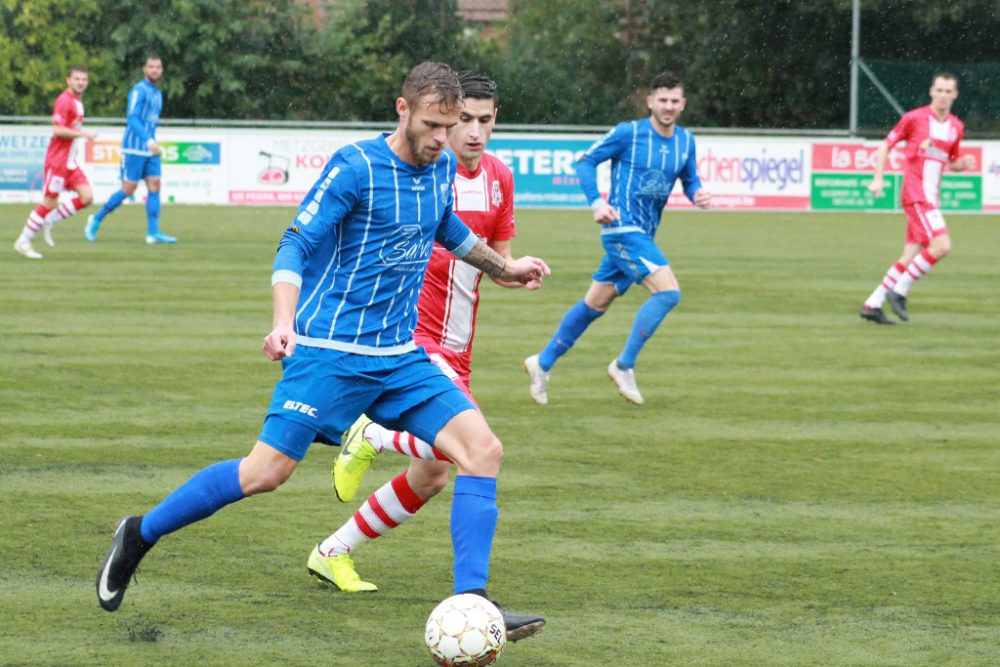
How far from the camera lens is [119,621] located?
5.39 meters

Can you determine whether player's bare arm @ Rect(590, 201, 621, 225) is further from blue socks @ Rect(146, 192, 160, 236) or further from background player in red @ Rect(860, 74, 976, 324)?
blue socks @ Rect(146, 192, 160, 236)

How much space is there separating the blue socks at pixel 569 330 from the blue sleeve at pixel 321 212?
17.6ft

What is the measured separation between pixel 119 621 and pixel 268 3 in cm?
3925

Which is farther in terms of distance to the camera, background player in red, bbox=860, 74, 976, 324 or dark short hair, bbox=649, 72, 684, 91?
background player in red, bbox=860, 74, 976, 324

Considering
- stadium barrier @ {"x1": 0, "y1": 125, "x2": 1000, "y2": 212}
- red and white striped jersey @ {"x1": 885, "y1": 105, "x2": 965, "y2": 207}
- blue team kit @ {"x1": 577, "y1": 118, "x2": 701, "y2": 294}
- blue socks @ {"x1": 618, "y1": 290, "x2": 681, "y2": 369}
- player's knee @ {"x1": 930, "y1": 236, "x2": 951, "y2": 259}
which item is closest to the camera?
blue socks @ {"x1": 618, "y1": 290, "x2": 681, "y2": 369}

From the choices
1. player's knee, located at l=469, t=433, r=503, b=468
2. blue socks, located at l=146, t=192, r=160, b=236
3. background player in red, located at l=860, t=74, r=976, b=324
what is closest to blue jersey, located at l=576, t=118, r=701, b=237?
background player in red, located at l=860, t=74, r=976, b=324

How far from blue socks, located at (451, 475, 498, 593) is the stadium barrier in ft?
79.3

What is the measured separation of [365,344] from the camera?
5250 millimetres

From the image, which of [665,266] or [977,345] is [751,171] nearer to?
[977,345]

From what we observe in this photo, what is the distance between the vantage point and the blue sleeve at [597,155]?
10859 millimetres

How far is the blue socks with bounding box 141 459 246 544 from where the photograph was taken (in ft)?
17.0

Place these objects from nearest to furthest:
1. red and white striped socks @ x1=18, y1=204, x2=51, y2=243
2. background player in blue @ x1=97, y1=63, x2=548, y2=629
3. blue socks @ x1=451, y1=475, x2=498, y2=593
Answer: blue socks @ x1=451, y1=475, x2=498, y2=593 < background player in blue @ x1=97, y1=63, x2=548, y2=629 < red and white striped socks @ x1=18, y1=204, x2=51, y2=243

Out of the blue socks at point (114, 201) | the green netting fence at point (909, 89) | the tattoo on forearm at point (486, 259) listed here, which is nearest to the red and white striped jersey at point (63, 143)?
the blue socks at point (114, 201)

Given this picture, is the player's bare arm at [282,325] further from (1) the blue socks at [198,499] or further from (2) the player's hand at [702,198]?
(2) the player's hand at [702,198]
